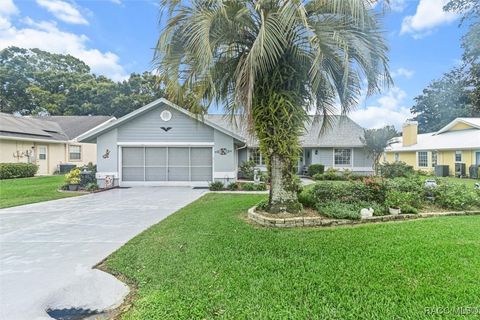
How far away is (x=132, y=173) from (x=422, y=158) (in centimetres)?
2565

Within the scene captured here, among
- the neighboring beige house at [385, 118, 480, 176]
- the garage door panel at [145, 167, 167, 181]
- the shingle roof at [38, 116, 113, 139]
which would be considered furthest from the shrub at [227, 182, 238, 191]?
the shingle roof at [38, 116, 113, 139]

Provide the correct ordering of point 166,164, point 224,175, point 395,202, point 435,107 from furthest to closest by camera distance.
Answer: point 435,107
point 166,164
point 224,175
point 395,202

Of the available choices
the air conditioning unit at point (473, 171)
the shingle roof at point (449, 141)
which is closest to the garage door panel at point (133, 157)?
the shingle roof at point (449, 141)

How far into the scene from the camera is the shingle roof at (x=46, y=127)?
18645mm

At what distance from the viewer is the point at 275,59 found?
6184 millimetres

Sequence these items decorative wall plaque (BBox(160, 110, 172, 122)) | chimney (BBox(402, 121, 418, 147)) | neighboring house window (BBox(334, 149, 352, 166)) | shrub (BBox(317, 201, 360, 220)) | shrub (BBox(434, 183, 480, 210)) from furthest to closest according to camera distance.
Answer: chimney (BBox(402, 121, 418, 147))
neighboring house window (BBox(334, 149, 352, 166))
decorative wall plaque (BBox(160, 110, 172, 122))
shrub (BBox(434, 183, 480, 210))
shrub (BBox(317, 201, 360, 220))

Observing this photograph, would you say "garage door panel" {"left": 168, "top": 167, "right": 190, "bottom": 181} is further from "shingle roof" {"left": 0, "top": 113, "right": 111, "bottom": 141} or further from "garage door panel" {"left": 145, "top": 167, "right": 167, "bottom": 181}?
"shingle roof" {"left": 0, "top": 113, "right": 111, "bottom": 141}

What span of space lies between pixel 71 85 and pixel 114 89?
6416mm

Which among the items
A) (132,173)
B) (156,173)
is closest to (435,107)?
(156,173)

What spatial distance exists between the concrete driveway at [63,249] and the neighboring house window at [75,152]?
1562 cm

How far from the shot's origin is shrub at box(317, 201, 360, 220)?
6387 mm

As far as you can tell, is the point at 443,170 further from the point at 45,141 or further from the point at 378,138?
the point at 45,141

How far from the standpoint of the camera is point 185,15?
609 cm

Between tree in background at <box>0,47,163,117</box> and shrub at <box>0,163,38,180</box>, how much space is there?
16568 millimetres
